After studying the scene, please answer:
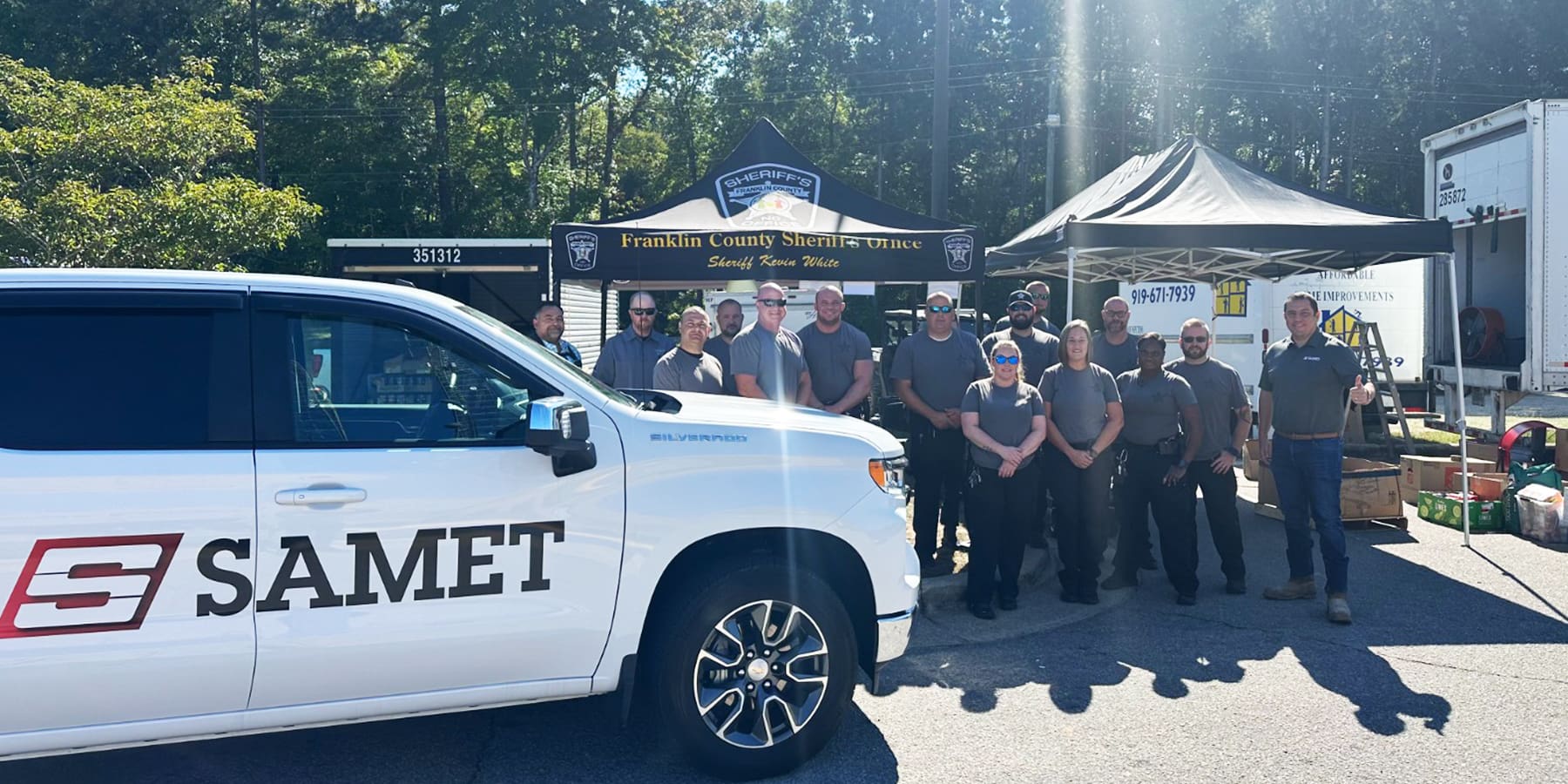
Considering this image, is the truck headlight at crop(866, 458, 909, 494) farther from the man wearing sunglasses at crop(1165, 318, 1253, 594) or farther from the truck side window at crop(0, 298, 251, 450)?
the man wearing sunglasses at crop(1165, 318, 1253, 594)

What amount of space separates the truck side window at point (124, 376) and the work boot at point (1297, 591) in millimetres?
5912

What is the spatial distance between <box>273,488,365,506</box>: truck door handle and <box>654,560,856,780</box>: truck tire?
1.16 meters

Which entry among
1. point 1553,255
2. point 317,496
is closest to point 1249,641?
point 317,496

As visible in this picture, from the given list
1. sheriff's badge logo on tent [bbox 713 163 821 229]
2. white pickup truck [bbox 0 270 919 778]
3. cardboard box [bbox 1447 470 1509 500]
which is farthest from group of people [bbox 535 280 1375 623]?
cardboard box [bbox 1447 470 1509 500]

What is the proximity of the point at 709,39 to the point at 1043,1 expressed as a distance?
42.5ft

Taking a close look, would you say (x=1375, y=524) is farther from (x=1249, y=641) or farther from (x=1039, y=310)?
(x=1249, y=641)

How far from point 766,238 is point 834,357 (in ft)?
5.34

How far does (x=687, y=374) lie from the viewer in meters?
6.65

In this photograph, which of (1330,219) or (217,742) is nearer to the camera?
(217,742)

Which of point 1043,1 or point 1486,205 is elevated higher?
point 1043,1

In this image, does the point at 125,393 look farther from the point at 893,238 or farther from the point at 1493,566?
the point at 1493,566

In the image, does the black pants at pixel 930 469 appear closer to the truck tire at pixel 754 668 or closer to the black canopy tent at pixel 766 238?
the black canopy tent at pixel 766 238

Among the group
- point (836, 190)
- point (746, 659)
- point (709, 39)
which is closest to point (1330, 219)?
point (836, 190)

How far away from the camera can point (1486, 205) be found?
11.0m
